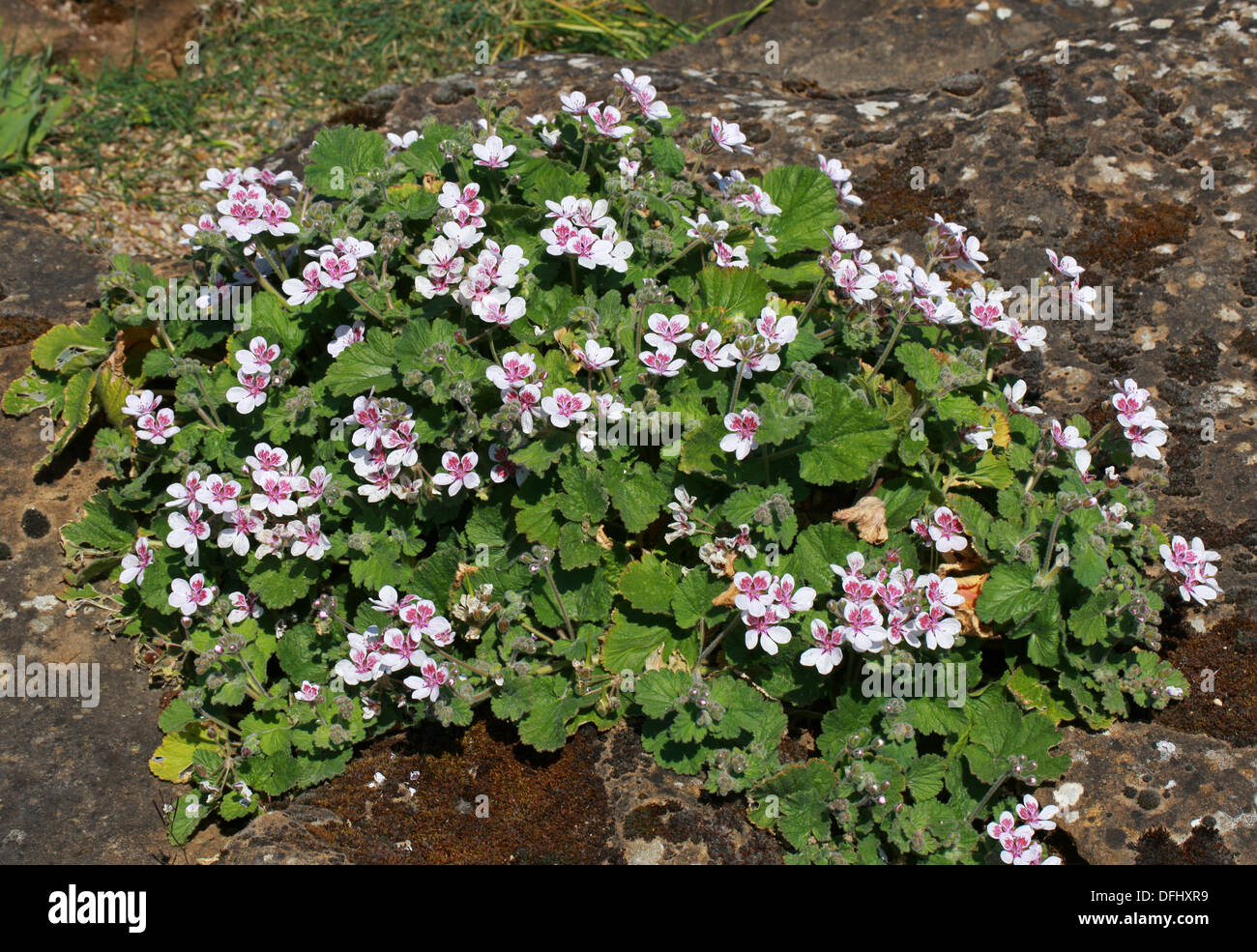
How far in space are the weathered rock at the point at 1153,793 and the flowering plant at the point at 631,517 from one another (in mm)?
164

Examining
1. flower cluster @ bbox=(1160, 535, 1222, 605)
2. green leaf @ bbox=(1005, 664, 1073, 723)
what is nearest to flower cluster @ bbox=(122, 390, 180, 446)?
green leaf @ bbox=(1005, 664, 1073, 723)

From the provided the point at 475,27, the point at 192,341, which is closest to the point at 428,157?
the point at 192,341

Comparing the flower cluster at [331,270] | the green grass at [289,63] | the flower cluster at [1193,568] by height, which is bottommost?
the flower cluster at [1193,568]

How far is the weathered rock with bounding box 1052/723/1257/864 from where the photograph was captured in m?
3.78

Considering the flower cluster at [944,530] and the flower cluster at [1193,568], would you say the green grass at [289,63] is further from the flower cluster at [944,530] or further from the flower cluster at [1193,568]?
the flower cluster at [1193,568]

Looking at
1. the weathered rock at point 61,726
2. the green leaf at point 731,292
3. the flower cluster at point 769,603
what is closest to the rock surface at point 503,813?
the weathered rock at point 61,726

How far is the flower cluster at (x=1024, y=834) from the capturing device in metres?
3.65

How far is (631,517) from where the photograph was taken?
402 cm

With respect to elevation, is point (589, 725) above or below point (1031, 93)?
below

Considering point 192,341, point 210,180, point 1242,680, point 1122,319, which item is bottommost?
point 1242,680

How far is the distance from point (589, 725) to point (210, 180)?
3124 mm

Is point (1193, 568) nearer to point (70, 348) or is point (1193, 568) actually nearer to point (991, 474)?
point (991, 474)
